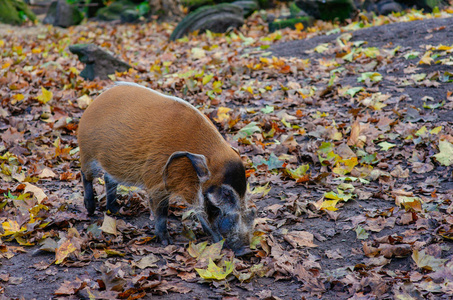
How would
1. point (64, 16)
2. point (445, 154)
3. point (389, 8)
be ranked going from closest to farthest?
point (445, 154) < point (389, 8) < point (64, 16)

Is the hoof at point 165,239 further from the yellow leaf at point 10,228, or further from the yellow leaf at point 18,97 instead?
the yellow leaf at point 18,97

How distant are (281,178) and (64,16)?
12.8 meters

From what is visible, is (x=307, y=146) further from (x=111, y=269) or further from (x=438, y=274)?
(x=111, y=269)

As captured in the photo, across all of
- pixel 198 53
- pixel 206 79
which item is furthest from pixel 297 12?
pixel 206 79

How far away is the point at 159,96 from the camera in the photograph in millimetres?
3531

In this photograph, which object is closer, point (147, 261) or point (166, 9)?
point (147, 261)

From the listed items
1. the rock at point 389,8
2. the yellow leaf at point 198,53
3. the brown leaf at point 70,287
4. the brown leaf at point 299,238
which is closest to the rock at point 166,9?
the yellow leaf at point 198,53

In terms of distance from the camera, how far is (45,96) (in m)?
6.20

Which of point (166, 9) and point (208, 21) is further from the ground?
point (208, 21)

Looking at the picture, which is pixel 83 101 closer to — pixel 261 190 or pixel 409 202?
pixel 261 190

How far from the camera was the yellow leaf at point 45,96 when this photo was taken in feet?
20.2

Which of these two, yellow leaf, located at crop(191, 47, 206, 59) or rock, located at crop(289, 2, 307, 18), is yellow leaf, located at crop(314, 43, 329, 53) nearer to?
yellow leaf, located at crop(191, 47, 206, 59)

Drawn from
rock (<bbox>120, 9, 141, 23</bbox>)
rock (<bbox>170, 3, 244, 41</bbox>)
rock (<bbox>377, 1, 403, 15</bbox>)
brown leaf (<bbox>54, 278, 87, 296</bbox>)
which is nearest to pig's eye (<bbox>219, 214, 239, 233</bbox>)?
brown leaf (<bbox>54, 278, 87, 296</bbox>)

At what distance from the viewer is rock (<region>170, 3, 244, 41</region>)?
420 inches
